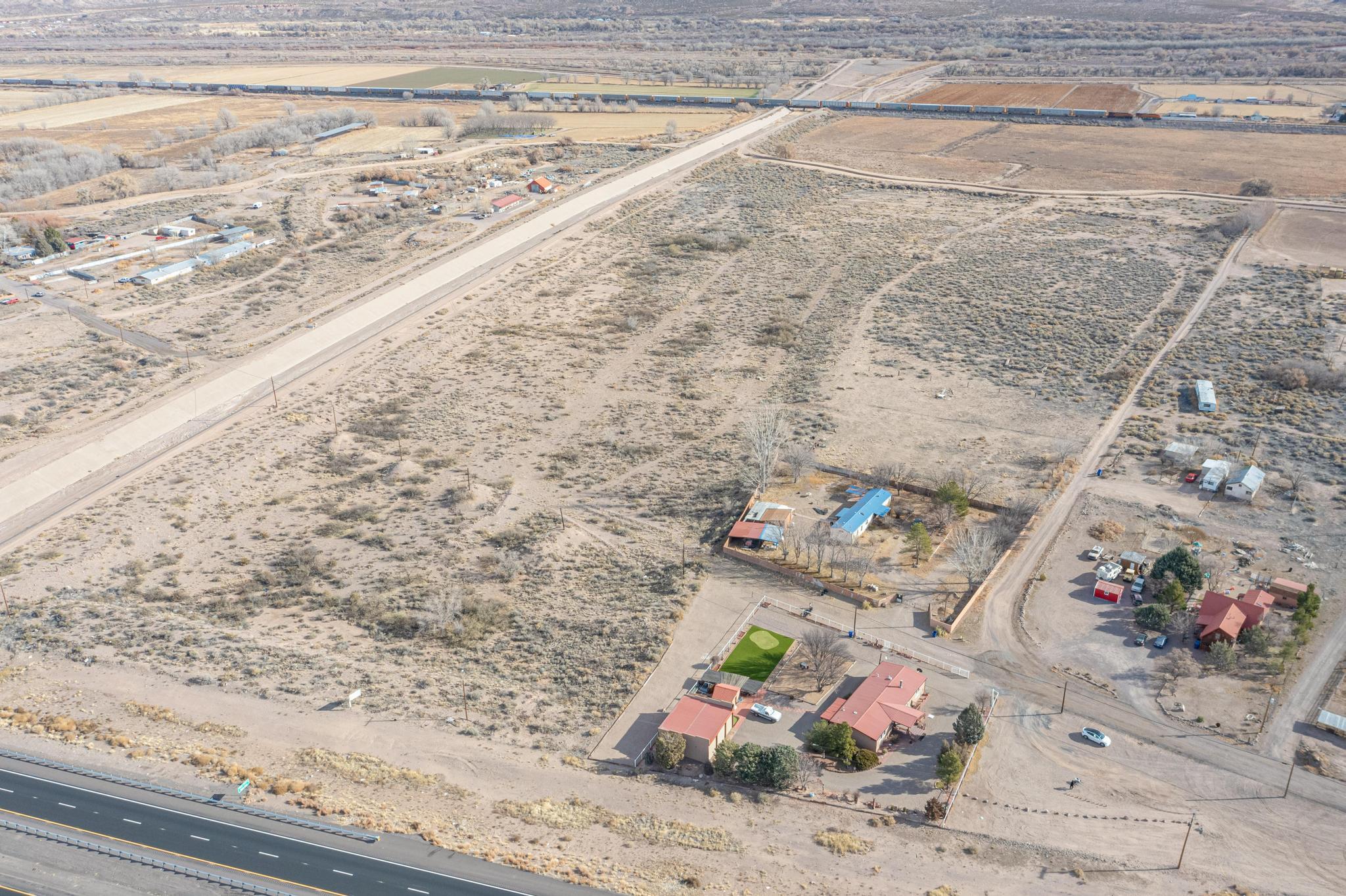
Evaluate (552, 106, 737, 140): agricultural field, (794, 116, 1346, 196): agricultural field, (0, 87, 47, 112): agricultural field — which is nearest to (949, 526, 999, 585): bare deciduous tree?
(794, 116, 1346, 196): agricultural field

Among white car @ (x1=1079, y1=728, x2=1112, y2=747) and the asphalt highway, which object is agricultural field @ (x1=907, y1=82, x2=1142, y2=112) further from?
the asphalt highway

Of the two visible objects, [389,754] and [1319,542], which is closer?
[389,754]

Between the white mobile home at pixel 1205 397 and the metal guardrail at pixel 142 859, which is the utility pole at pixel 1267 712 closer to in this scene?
the white mobile home at pixel 1205 397

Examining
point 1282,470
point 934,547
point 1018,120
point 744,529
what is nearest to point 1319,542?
point 1282,470

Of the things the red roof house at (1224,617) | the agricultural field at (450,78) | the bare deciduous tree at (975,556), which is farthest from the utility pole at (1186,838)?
the agricultural field at (450,78)

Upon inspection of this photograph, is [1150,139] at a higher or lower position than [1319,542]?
higher

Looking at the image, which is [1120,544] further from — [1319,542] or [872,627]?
[872,627]

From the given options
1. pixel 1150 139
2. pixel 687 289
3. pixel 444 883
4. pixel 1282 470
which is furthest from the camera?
pixel 1150 139

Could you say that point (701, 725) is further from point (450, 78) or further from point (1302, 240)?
point (450, 78)
